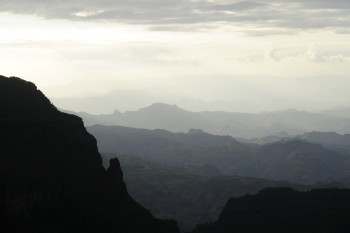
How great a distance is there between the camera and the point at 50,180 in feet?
561

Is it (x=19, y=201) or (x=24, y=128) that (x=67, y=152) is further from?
(x=19, y=201)

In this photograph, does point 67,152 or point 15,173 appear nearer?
point 15,173

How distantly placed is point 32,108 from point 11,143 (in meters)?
29.7

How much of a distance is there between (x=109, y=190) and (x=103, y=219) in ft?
58.1

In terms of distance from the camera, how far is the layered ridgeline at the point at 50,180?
523 ft

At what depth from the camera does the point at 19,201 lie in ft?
521

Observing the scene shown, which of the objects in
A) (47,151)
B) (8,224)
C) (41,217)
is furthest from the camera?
(47,151)

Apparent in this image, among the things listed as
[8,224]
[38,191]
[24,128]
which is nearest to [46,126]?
[24,128]

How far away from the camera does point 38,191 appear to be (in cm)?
16588

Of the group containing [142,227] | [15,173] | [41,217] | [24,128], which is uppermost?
[24,128]

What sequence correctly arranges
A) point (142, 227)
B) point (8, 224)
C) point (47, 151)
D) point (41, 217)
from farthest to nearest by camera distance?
point (142, 227) → point (47, 151) → point (41, 217) → point (8, 224)

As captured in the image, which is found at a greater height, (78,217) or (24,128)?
(24,128)

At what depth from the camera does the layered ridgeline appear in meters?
159

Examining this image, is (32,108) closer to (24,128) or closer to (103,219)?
(24,128)
